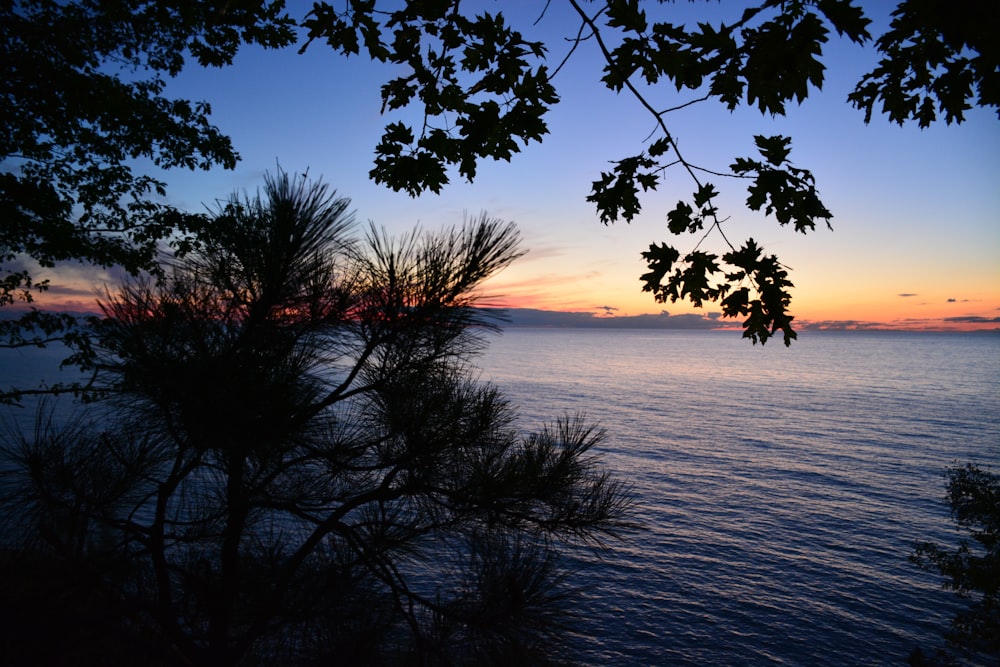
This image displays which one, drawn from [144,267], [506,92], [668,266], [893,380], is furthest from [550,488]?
[893,380]

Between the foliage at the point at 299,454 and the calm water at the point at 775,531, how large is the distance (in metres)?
1.42

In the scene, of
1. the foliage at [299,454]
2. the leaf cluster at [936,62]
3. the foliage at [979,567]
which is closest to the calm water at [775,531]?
the foliage at [299,454]

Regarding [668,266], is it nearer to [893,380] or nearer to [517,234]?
[517,234]

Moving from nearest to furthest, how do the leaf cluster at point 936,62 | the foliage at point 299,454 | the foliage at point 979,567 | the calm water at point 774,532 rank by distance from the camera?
the leaf cluster at point 936,62 < the foliage at point 299,454 < the foliage at point 979,567 < the calm water at point 774,532

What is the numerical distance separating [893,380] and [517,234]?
9941cm

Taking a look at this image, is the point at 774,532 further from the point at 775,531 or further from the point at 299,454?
the point at 299,454

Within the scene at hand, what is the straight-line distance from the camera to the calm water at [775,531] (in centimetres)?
1552

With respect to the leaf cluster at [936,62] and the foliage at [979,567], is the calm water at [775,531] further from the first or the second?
the leaf cluster at [936,62]

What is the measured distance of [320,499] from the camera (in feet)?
14.4

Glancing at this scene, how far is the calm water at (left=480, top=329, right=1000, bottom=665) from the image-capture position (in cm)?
1552

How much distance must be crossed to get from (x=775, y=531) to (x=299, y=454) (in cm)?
2412

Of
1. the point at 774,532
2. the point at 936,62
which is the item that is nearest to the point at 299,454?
the point at 936,62

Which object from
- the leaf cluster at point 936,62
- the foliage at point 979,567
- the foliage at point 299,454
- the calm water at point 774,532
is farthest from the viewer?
the calm water at point 774,532

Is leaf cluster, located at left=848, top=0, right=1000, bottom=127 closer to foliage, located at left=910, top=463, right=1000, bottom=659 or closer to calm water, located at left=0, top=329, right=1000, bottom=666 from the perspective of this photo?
calm water, located at left=0, top=329, right=1000, bottom=666
